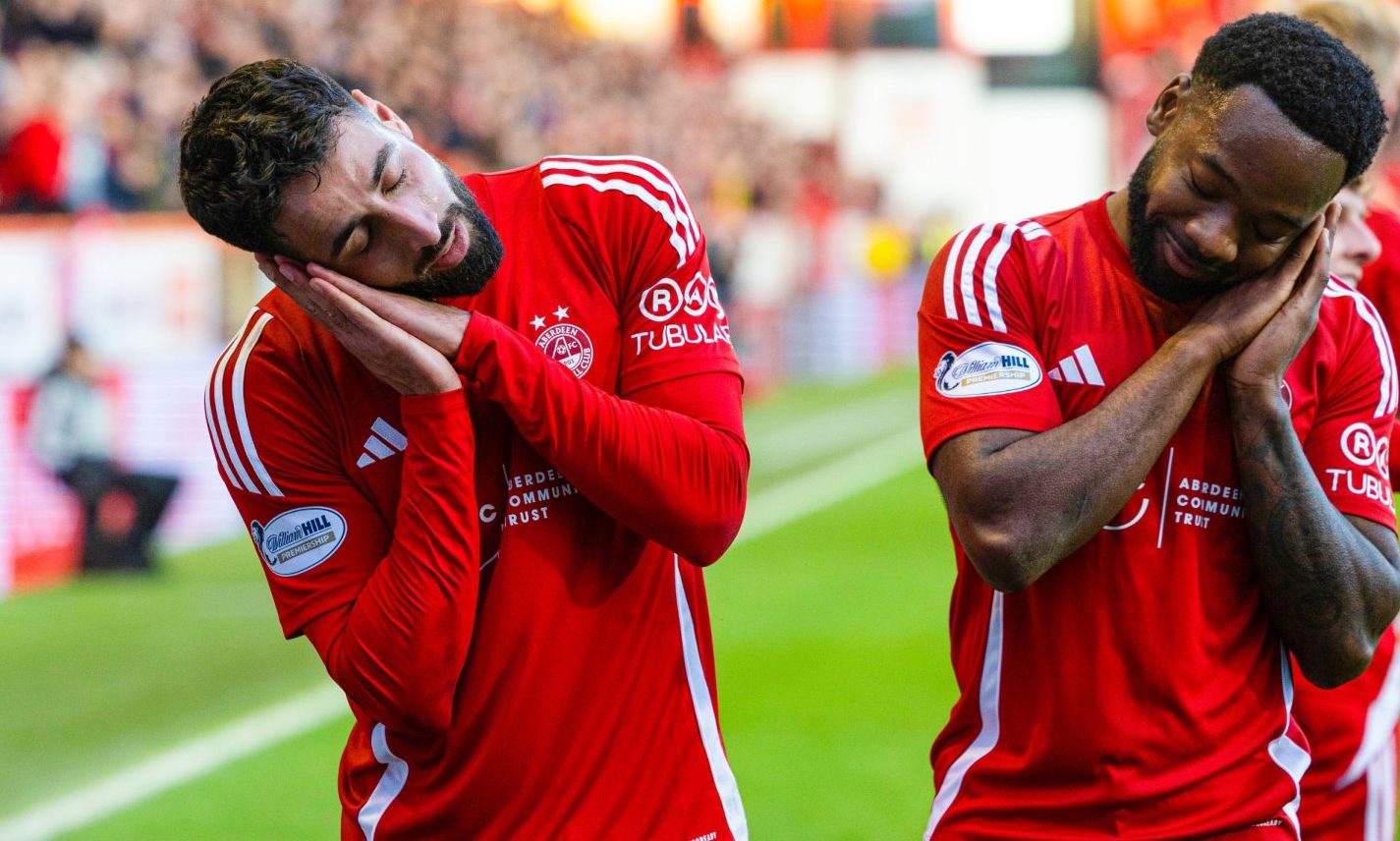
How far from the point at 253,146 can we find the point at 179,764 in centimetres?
449

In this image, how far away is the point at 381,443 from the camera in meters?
2.61

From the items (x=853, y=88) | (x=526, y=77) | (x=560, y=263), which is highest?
(x=560, y=263)

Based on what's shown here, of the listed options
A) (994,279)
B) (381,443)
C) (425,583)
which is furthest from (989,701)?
(381,443)

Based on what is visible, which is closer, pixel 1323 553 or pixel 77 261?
pixel 1323 553

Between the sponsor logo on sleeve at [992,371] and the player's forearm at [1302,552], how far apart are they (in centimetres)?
30

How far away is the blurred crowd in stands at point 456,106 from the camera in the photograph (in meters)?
11.1

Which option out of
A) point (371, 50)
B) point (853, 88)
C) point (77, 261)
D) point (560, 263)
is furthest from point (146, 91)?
point (853, 88)

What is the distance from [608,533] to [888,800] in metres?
3.65

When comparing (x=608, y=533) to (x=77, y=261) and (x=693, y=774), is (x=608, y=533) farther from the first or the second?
(x=77, y=261)

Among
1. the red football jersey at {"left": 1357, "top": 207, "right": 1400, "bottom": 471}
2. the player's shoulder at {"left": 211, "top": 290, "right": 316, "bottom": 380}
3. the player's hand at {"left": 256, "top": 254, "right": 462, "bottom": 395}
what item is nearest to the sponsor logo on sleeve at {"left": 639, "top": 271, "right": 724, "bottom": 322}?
the player's hand at {"left": 256, "top": 254, "right": 462, "bottom": 395}

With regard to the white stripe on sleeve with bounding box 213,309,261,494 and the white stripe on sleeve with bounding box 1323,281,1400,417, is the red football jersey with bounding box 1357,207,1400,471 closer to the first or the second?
the white stripe on sleeve with bounding box 1323,281,1400,417

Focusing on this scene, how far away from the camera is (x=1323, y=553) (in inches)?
100

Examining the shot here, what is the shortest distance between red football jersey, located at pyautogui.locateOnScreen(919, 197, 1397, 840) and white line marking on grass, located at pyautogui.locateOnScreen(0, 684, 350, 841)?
4.09 meters

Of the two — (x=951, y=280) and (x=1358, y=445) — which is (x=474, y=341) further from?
(x=1358, y=445)
